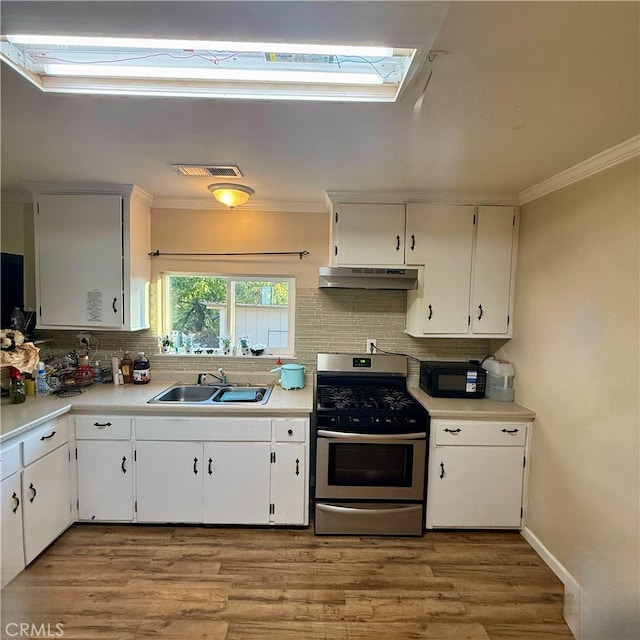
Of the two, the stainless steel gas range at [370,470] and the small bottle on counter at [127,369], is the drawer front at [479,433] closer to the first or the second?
the stainless steel gas range at [370,470]

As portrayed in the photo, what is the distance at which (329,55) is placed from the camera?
3.89ft

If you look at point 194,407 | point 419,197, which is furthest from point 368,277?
point 194,407

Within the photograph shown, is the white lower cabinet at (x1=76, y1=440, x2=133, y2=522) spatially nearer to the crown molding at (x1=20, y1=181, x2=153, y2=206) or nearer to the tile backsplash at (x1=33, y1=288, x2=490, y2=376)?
the tile backsplash at (x1=33, y1=288, x2=490, y2=376)

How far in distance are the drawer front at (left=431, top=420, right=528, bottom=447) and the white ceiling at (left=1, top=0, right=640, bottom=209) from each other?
1602 mm

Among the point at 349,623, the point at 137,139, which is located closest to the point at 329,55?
the point at 137,139

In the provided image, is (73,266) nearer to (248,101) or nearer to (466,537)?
(248,101)

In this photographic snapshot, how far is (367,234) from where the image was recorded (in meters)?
2.61

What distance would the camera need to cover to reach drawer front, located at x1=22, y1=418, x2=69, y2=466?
78.6 inches

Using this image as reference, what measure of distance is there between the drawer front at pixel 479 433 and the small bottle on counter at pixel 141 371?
7.32ft

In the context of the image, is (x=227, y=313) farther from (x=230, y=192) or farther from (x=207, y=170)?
(x=207, y=170)

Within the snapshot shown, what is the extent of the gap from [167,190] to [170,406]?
158 centimetres

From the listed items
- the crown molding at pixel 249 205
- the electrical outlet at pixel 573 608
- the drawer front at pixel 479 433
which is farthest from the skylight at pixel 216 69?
the electrical outlet at pixel 573 608

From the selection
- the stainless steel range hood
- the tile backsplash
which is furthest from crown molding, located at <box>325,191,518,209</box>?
the tile backsplash

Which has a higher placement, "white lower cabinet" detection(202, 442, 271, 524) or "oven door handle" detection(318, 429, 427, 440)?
"oven door handle" detection(318, 429, 427, 440)
